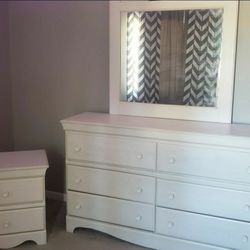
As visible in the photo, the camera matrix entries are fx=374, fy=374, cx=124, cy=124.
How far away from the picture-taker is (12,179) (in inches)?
97.0

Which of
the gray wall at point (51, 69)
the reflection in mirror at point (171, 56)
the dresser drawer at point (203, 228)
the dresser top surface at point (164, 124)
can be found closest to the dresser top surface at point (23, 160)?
the dresser top surface at point (164, 124)

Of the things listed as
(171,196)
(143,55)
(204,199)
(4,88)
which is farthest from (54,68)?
(204,199)

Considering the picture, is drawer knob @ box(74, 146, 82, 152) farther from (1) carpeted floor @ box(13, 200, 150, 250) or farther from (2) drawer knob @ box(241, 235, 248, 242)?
(2) drawer knob @ box(241, 235, 248, 242)

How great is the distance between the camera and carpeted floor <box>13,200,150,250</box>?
8.34ft

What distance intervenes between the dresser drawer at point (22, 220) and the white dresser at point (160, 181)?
241 millimetres

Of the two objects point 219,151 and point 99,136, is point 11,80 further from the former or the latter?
point 219,151

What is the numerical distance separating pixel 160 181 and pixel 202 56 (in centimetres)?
90

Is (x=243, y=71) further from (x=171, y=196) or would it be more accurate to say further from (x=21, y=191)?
(x=21, y=191)

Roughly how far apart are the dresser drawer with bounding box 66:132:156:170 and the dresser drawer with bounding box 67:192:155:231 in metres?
0.27

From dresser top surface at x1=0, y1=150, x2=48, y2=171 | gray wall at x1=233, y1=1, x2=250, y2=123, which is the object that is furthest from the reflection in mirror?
dresser top surface at x1=0, y1=150, x2=48, y2=171

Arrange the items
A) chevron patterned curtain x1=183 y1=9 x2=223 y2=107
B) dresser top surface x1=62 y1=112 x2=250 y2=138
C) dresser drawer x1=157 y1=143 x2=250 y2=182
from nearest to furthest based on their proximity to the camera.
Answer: dresser drawer x1=157 y1=143 x2=250 y2=182, dresser top surface x1=62 y1=112 x2=250 y2=138, chevron patterned curtain x1=183 y1=9 x2=223 y2=107

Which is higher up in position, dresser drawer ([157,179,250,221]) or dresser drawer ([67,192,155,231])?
dresser drawer ([157,179,250,221])

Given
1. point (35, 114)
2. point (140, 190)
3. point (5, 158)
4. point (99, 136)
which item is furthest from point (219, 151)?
point (35, 114)

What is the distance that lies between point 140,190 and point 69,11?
1.52 metres
